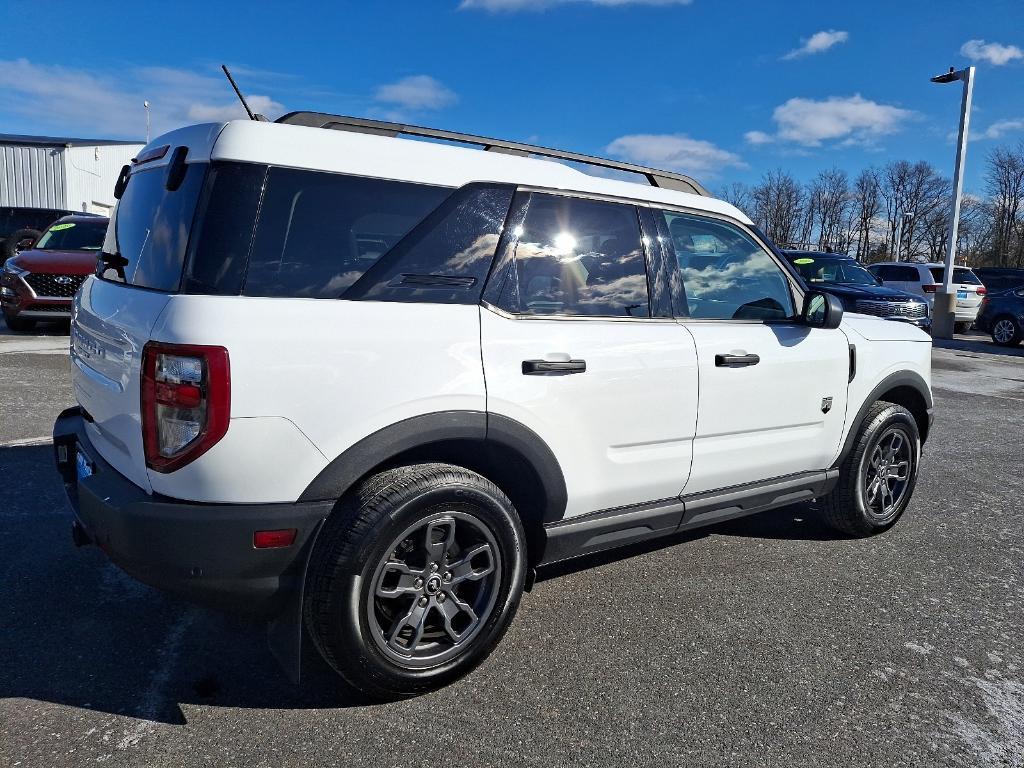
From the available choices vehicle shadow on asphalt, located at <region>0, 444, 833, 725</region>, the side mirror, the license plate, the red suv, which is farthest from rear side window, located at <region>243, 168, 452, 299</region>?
the red suv

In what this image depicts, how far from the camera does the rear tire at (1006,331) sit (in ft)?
55.1

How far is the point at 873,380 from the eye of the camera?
4039 millimetres

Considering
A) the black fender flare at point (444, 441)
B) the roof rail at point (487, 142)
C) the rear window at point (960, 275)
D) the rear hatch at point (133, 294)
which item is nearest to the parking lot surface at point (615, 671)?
the black fender flare at point (444, 441)

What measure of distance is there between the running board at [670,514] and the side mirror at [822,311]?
0.78 meters

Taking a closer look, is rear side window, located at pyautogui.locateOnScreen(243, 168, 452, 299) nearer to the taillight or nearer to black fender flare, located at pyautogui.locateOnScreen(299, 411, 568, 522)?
the taillight

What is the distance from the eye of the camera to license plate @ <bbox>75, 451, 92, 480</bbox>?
2662 mm

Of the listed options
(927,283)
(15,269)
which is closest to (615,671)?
(15,269)

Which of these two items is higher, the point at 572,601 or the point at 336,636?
the point at 336,636

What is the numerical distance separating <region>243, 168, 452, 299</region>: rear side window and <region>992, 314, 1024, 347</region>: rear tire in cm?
1831

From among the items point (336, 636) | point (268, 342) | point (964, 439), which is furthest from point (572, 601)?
point (964, 439)

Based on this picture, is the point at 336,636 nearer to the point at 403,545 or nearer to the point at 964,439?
the point at 403,545

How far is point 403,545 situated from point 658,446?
1.17 metres

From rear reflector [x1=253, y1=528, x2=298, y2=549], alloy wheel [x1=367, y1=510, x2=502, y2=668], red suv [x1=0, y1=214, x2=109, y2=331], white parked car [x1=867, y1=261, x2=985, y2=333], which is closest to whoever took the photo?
rear reflector [x1=253, y1=528, x2=298, y2=549]

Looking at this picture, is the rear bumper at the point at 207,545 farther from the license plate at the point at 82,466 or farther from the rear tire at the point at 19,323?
the rear tire at the point at 19,323
